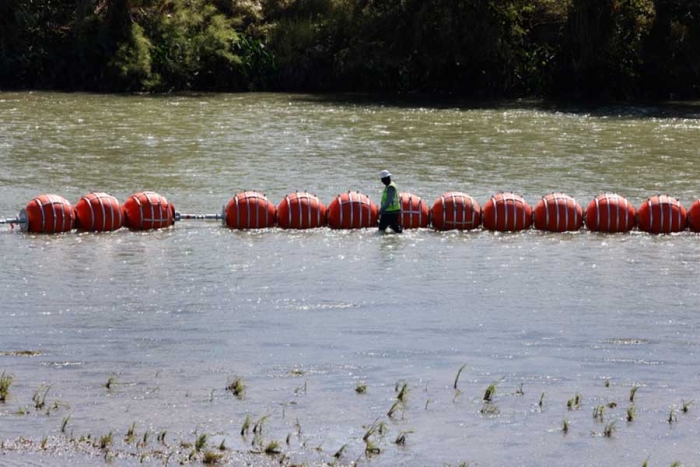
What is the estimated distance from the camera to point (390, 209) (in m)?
26.1

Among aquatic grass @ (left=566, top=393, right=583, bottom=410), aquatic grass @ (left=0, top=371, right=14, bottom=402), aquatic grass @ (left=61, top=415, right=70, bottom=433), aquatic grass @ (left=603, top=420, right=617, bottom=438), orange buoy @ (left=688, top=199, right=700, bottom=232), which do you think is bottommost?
aquatic grass @ (left=603, top=420, right=617, bottom=438)

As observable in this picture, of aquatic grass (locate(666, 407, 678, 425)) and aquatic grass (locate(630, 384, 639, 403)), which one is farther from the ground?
aquatic grass (locate(630, 384, 639, 403))

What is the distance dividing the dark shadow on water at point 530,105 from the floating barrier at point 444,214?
18512 mm

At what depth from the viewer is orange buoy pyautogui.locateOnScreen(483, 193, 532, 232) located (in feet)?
87.4

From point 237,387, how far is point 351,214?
1136 cm

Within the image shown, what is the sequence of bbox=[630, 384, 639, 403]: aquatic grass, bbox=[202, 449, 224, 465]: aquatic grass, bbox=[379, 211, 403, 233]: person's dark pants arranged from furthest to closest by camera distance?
bbox=[379, 211, 403, 233]: person's dark pants < bbox=[630, 384, 639, 403]: aquatic grass < bbox=[202, 449, 224, 465]: aquatic grass

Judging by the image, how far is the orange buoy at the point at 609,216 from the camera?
87.6 feet

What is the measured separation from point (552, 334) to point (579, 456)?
4.96 m

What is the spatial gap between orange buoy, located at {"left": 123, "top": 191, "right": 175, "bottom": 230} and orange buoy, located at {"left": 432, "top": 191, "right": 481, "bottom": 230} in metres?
5.58

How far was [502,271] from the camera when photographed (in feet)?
75.9

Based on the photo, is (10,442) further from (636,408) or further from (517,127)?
(517,127)

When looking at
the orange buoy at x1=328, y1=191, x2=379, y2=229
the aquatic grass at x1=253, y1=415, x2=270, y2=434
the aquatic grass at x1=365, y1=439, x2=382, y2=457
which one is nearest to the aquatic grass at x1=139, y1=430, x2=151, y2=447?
the aquatic grass at x1=253, y1=415, x2=270, y2=434

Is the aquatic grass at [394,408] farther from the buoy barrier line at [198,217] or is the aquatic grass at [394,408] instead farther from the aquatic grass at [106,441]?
the buoy barrier line at [198,217]

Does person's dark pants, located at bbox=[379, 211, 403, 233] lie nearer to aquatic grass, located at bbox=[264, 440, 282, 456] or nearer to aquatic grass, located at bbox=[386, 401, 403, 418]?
aquatic grass, located at bbox=[386, 401, 403, 418]
